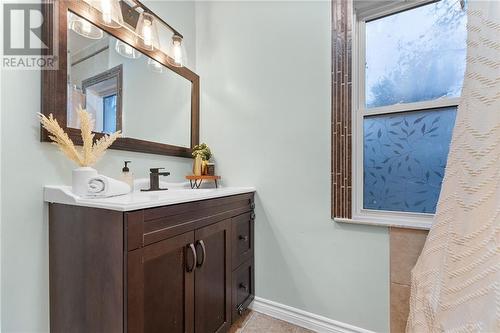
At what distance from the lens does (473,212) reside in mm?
785

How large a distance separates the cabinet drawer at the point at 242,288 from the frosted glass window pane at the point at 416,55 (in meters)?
1.30

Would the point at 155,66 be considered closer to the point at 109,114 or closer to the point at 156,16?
the point at 156,16

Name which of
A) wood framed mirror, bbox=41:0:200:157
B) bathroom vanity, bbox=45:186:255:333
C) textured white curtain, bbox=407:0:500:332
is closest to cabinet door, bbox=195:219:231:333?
bathroom vanity, bbox=45:186:255:333

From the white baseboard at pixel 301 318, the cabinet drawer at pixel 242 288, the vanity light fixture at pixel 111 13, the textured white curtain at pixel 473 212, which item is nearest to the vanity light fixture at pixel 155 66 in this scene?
the vanity light fixture at pixel 111 13

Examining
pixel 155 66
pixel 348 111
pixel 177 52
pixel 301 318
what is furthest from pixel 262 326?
pixel 177 52

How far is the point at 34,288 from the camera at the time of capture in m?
1.01

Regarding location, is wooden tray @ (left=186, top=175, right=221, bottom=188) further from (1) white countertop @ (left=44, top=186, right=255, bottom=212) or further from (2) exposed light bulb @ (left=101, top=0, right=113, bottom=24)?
(2) exposed light bulb @ (left=101, top=0, right=113, bottom=24)

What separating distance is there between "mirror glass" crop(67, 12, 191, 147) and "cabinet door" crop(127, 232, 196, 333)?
0.73m

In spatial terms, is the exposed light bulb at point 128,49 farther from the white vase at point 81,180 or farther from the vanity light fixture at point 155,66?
the white vase at point 81,180

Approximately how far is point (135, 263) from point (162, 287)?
0.64 ft

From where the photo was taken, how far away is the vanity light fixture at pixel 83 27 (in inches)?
44.5

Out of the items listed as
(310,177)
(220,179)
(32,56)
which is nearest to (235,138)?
(220,179)

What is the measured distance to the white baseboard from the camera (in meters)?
1.42

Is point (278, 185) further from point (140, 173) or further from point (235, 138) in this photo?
point (140, 173)
